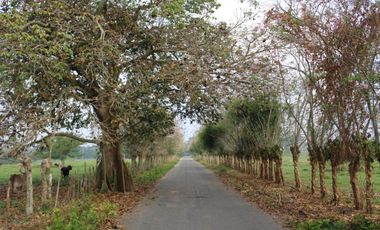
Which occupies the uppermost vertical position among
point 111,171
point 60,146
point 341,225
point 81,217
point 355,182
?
point 60,146

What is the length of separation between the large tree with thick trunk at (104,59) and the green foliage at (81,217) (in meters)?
2.64

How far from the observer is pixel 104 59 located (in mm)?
16078

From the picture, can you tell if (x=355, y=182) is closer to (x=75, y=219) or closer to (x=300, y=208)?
(x=300, y=208)

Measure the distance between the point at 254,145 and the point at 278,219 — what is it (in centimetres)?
2331

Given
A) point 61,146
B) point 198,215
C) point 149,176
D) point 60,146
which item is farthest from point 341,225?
point 61,146

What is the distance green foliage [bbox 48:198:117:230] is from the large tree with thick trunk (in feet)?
8.66

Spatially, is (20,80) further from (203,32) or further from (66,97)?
(203,32)

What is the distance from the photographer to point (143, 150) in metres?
46.1

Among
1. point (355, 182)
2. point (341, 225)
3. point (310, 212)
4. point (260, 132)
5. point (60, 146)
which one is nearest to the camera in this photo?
point (341, 225)

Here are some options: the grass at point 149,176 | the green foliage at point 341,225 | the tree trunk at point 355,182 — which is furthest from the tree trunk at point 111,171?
the green foliage at point 341,225

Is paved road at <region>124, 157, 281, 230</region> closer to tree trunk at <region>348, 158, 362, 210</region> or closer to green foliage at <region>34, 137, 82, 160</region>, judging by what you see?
tree trunk at <region>348, 158, 362, 210</region>

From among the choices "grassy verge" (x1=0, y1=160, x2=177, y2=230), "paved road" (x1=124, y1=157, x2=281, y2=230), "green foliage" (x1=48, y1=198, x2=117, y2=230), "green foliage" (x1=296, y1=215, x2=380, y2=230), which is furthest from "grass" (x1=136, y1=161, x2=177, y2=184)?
"green foliage" (x1=296, y1=215, x2=380, y2=230)

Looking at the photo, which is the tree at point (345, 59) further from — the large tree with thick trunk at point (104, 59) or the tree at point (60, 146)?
the tree at point (60, 146)

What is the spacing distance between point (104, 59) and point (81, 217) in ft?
19.5
